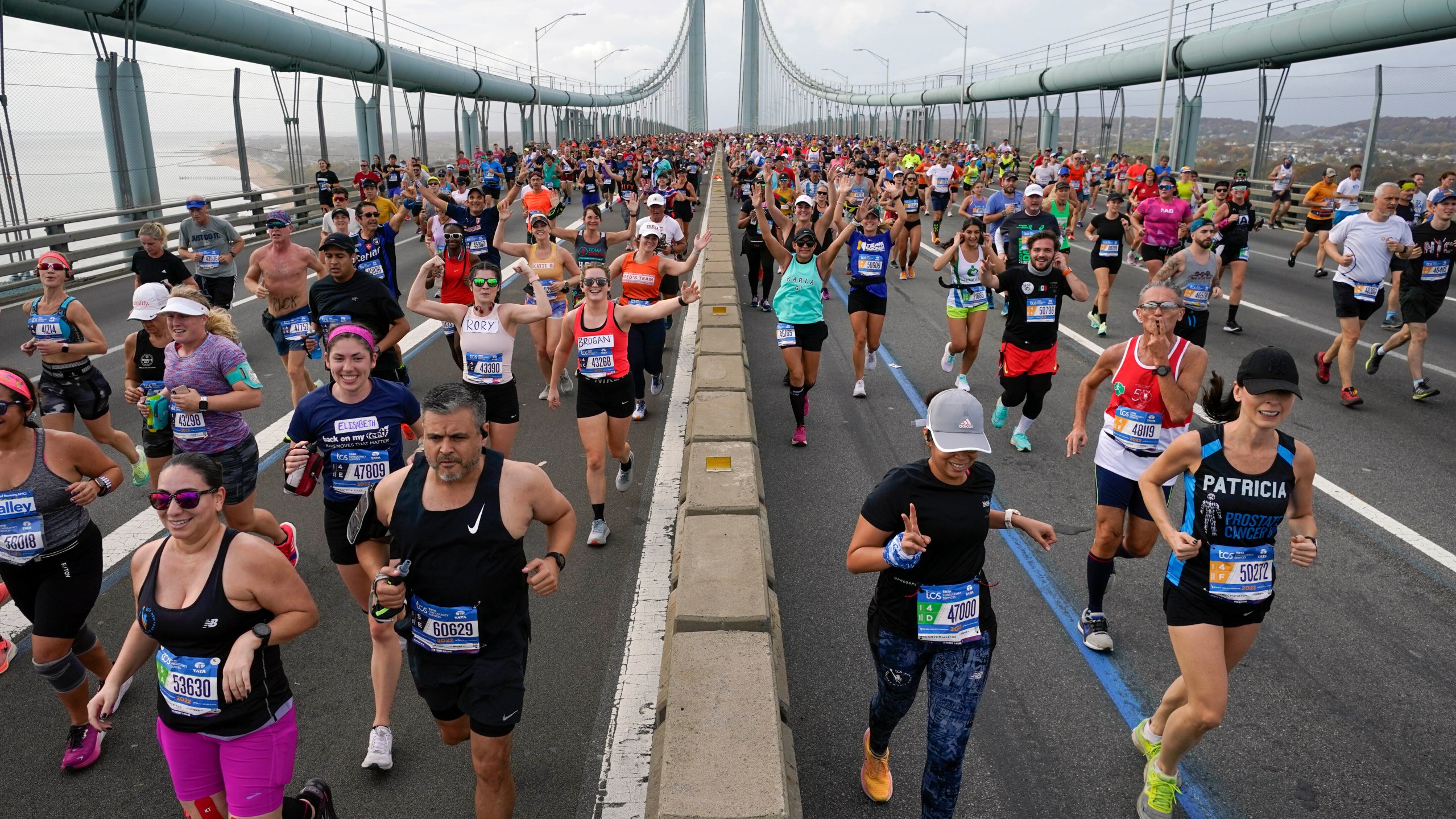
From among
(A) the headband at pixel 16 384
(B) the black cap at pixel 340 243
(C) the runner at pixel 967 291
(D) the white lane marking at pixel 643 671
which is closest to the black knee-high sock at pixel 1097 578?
(D) the white lane marking at pixel 643 671

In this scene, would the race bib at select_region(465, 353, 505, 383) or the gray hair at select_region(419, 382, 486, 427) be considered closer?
the gray hair at select_region(419, 382, 486, 427)

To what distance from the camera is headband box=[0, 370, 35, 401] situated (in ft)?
13.3

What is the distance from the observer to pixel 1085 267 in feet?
64.1

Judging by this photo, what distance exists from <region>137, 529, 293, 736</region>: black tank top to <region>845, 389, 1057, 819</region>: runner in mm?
2275

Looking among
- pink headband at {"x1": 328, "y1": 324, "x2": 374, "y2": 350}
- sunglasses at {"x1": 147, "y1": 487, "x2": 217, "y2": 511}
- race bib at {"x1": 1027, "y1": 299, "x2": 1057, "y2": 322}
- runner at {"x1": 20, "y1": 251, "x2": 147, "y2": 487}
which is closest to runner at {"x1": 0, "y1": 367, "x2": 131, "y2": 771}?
pink headband at {"x1": 328, "y1": 324, "x2": 374, "y2": 350}

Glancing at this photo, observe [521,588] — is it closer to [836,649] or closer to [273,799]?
[273,799]

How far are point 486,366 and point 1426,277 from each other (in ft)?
31.1

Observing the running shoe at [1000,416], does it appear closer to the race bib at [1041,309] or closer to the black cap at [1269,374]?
the race bib at [1041,309]

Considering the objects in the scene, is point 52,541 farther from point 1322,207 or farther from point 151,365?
point 1322,207

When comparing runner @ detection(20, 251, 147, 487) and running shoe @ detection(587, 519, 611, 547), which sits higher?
runner @ detection(20, 251, 147, 487)

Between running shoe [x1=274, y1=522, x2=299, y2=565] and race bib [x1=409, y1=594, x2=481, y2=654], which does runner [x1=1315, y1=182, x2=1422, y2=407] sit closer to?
race bib [x1=409, y1=594, x2=481, y2=654]

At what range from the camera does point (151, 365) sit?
615 centimetres

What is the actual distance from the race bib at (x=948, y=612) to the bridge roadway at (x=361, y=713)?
161 cm

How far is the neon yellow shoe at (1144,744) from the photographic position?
4.14 metres
